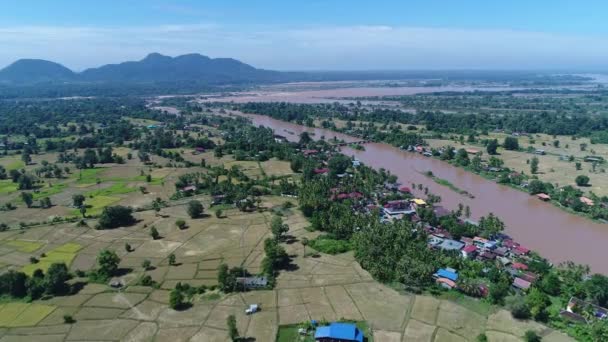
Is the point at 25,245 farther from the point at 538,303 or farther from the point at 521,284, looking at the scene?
the point at 538,303

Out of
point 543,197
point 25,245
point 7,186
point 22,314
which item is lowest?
point 22,314

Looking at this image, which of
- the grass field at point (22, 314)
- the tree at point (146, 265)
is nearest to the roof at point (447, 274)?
the tree at point (146, 265)

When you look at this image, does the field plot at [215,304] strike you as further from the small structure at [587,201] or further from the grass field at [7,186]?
the small structure at [587,201]

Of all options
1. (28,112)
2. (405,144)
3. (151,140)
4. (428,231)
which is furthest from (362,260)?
(28,112)

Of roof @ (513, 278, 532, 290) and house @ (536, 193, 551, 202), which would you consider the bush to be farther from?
house @ (536, 193, 551, 202)

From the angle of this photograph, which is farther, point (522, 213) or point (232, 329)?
point (522, 213)

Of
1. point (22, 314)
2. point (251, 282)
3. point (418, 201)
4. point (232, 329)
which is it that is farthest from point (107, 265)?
point (418, 201)

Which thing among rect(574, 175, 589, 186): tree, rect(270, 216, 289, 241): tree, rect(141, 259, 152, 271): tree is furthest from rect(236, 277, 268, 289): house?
rect(574, 175, 589, 186): tree

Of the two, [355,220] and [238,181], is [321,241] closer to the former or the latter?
[355,220]
